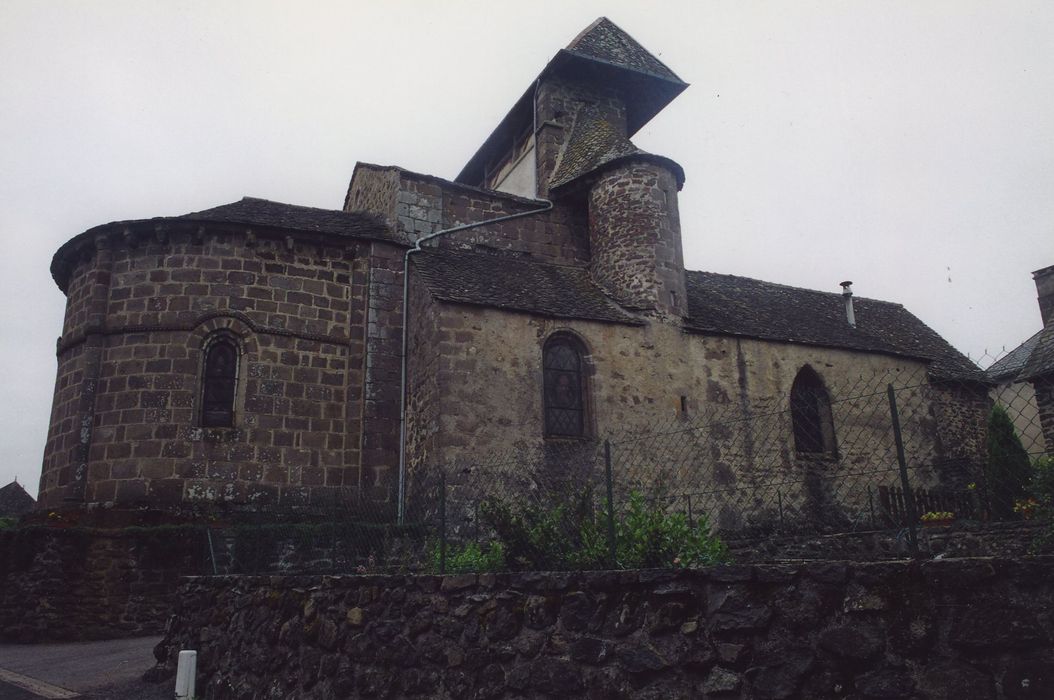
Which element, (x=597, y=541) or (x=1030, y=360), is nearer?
(x=597, y=541)

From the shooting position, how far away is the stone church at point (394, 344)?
14141mm

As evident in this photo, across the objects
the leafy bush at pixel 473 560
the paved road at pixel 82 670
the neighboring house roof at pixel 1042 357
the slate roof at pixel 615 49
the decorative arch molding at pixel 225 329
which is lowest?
the paved road at pixel 82 670

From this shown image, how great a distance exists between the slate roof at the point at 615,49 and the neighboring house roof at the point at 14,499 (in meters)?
35.2

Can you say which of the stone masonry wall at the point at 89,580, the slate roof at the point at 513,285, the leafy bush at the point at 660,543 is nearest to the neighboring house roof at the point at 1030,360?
the slate roof at the point at 513,285

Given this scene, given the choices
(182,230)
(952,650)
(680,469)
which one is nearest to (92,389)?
(182,230)

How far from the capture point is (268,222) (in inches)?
619

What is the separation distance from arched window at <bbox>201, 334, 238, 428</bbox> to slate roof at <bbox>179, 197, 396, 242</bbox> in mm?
2491

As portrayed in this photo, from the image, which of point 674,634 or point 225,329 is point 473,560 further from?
point 225,329

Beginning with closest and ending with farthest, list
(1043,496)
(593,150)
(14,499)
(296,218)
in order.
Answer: (1043,496) → (296,218) → (593,150) → (14,499)

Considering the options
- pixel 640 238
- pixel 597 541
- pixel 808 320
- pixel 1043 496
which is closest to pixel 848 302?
pixel 808 320

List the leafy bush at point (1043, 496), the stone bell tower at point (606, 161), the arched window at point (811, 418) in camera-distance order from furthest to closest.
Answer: the arched window at point (811, 418) < the stone bell tower at point (606, 161) < the leafy bush at point (1043, 496)

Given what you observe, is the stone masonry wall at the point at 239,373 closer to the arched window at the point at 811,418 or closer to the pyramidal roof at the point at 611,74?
the pyramidal roof at the point at 611,74

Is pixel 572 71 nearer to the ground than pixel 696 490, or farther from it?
farther from it

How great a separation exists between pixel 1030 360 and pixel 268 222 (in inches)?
841
